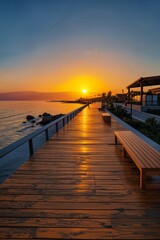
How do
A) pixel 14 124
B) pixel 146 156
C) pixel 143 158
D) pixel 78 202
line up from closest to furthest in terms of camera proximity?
1. pixel 78 202
2. pixel 143 158
3. pixel 146 156
4. pixel 14 124

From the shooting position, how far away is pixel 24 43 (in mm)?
14141

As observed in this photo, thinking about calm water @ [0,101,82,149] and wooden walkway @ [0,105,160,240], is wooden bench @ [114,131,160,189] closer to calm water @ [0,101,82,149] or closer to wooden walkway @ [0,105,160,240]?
wooden walkway @ [0,105,160,240]

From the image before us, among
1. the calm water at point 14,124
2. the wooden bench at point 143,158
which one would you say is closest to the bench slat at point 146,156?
the wooden bench at point 143,158

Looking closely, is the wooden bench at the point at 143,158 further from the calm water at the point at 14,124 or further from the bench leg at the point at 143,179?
the calm water at the point at 14,124

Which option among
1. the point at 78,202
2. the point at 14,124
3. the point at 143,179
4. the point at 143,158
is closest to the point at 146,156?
the point at 143,158

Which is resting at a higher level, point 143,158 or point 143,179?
point 143,158

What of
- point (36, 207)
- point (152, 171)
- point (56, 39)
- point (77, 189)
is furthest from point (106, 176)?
point (56, 39)

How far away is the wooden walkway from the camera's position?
1.76 m

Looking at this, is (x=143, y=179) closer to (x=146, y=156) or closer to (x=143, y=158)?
(x=143, y=158)

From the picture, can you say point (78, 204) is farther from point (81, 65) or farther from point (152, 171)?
point (81, 65)

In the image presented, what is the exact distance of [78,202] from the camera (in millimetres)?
2305

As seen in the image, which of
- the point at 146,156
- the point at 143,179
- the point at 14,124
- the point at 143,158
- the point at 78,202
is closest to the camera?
the point at 78,202

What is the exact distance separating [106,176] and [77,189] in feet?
2.53

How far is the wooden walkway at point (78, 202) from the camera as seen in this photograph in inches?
69.3
